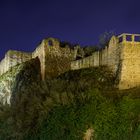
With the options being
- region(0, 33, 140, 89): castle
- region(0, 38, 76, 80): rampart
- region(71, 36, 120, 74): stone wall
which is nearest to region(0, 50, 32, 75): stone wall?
region(0, 33, 140, 89): castle

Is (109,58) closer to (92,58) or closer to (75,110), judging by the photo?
(92,58)

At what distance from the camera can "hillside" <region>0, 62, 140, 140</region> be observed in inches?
938

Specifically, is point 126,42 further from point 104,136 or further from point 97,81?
point 104,136

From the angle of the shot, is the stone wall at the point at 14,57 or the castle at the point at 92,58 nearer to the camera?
the castle at the point at 92,58

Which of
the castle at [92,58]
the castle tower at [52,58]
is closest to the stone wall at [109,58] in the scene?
the castle at [92,58]

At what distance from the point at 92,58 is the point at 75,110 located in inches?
276

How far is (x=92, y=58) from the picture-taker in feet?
108

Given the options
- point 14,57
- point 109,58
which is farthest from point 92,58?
point 14,57

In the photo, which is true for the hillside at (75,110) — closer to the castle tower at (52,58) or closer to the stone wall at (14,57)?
the castle tower at (52,58)

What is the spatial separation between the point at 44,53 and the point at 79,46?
11.9ft

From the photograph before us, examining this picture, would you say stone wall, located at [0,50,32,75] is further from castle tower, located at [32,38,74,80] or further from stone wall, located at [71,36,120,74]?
stone wall, located at [71,36,120,74]

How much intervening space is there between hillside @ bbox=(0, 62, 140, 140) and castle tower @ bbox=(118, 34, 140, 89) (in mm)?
894

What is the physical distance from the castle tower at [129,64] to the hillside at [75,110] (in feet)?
2.93

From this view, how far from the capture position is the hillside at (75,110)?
23.8 meters
